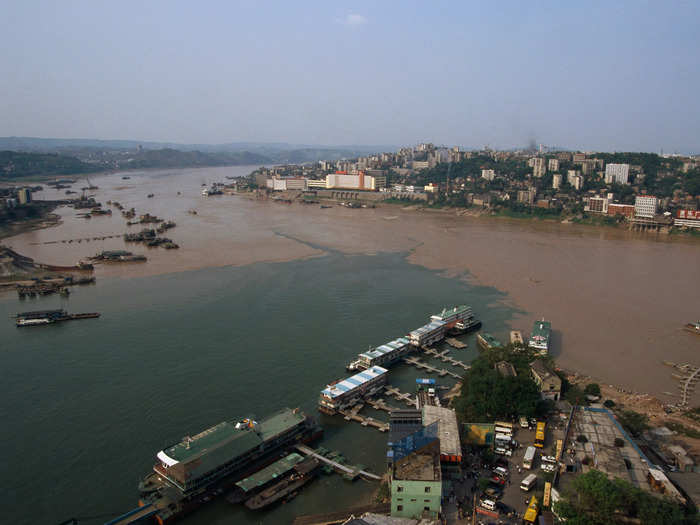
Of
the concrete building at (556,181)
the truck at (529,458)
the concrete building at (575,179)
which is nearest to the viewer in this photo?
the truck at (529,458)

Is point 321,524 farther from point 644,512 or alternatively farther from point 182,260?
point 182,260

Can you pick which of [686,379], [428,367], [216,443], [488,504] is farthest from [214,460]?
[686,379]

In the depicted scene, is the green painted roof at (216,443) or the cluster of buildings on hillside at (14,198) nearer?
the green painted roof at (216,443)

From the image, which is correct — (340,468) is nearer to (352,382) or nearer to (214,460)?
(214,460)

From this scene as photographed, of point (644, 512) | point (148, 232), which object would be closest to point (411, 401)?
point (644, 512)

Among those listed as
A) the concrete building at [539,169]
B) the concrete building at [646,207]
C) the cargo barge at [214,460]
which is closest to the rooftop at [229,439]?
the cargo barge at [214,460]

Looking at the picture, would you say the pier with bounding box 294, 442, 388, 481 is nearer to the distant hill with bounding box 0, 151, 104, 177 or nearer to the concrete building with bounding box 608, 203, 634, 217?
the concrete building with bounding box 608, 203, 634, 217

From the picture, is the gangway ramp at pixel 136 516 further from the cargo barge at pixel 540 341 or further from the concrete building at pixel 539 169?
the concrete building at pixel 539 169
